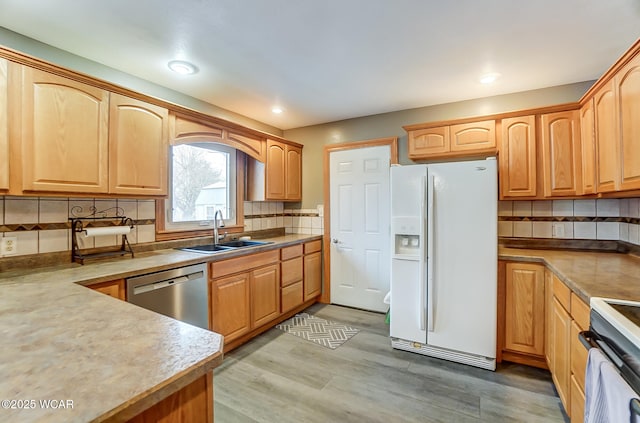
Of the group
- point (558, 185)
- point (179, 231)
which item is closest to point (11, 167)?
point (179, 231)

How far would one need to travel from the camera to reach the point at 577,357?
153cm

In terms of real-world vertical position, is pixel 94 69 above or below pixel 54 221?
above

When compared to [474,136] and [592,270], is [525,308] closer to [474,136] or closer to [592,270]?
[592,270]

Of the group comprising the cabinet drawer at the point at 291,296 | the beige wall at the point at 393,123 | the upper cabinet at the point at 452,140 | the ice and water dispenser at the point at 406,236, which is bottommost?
the cabinet drawer at the point at 291,296

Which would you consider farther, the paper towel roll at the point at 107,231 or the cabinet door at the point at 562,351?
the paper towel roll at the point at 107,231

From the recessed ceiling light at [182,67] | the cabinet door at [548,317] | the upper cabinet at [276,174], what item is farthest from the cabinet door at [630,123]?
the upper cabinet at [276,174]

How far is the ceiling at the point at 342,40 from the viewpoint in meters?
1.66

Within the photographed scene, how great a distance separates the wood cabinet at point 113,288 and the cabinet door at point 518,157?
308 centimetres

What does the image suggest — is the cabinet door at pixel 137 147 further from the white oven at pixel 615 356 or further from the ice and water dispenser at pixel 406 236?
the white oven at pixel 615 356

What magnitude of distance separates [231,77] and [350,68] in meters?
1.01

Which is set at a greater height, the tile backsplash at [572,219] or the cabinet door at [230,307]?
the tile backsplash at [572,219]

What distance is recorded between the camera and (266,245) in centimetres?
298

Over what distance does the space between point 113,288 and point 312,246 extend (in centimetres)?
230

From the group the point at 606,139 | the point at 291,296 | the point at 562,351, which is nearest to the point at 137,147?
the point at 291,296
